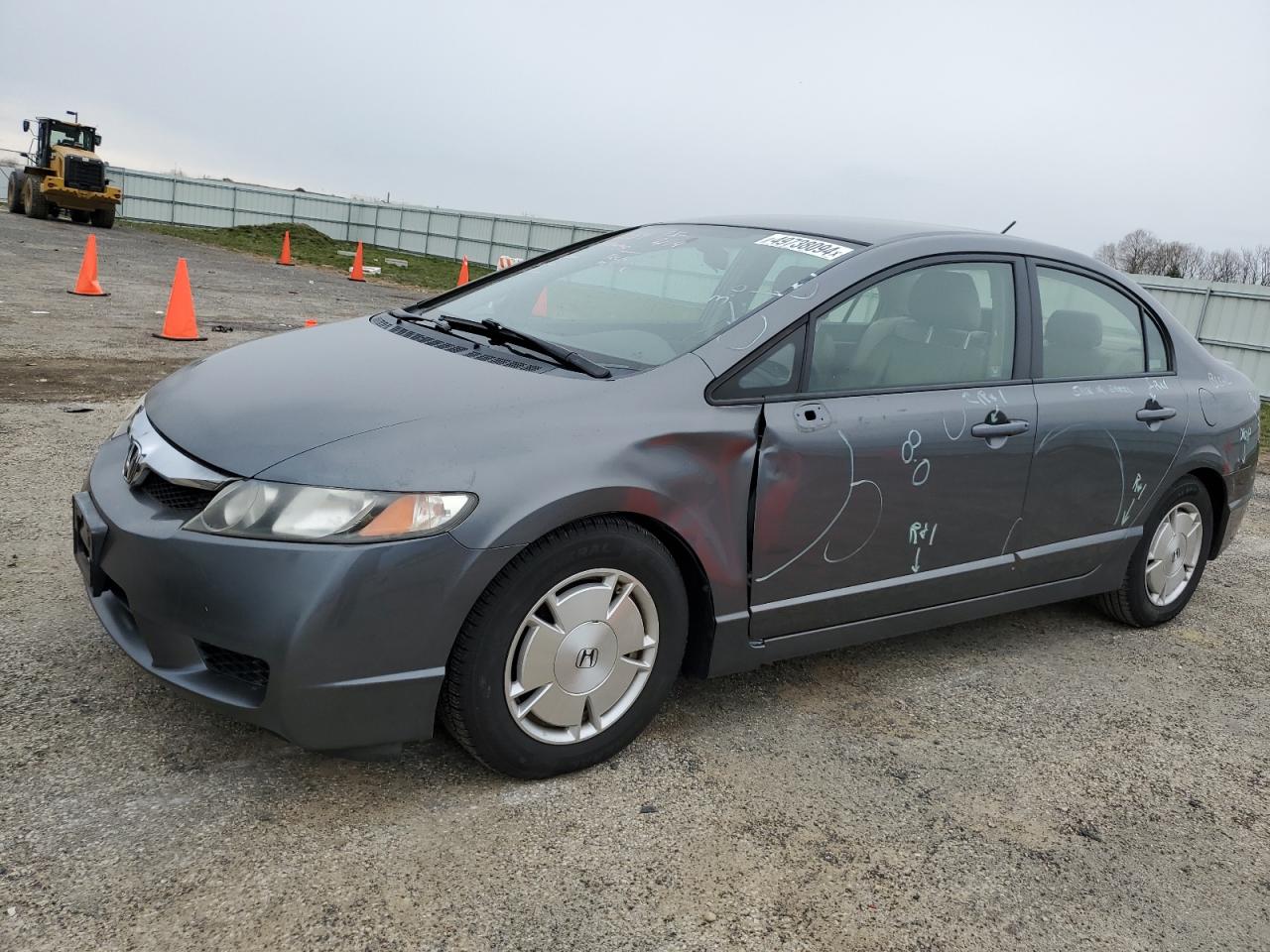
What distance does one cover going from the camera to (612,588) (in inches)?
109

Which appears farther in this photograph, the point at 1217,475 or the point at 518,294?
the point at 1217,475

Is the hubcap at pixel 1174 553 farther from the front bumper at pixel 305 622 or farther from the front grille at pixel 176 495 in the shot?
the front grille at pixel 176 495

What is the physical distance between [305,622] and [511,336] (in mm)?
1228

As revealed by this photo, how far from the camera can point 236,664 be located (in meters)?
2.50

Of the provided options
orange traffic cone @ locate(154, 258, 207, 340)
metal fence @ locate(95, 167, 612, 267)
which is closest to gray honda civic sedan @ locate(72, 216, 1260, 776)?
orange traffic cone @ locate(154, 258, 207, 340)

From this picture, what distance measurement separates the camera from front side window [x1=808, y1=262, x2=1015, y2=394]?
3.26 meters

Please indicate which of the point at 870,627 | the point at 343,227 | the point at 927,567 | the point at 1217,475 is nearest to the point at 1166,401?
the point at 1217,475

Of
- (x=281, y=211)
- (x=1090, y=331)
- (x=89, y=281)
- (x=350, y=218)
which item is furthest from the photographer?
(x=281, y=211)

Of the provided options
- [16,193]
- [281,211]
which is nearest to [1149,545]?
[16,193]

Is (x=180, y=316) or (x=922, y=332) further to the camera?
(x=180, y=316)

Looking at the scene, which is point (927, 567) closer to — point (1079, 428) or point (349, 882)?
point (1079, 428)

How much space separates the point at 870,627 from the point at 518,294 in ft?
5.39

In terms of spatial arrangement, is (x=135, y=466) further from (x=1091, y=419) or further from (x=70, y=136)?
(x=70, y=136)

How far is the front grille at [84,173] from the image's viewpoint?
27.3 m
